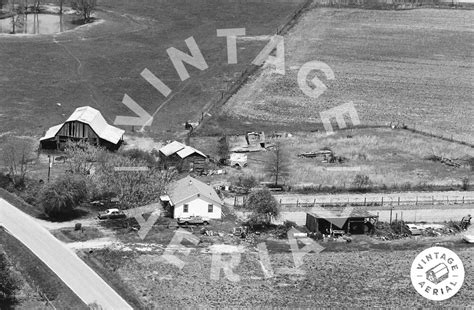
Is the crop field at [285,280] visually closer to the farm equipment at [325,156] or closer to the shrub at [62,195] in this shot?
the shrub at [62,195]

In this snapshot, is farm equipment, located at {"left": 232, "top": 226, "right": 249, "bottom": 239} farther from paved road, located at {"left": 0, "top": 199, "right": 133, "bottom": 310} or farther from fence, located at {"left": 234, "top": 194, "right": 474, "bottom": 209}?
paved road, located at {"left": 0, "top": 199, "right": 133, "bottom": 310}

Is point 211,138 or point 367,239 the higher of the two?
point 211,138

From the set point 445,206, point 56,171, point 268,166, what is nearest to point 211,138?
point 268,166

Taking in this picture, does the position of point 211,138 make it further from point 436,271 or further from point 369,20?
point 369,20

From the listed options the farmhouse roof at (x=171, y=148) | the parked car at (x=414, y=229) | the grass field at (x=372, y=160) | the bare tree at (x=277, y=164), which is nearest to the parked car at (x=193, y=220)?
the grass field at (x=372, y=160)

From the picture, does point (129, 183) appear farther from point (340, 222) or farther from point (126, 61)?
point (126, 61)
